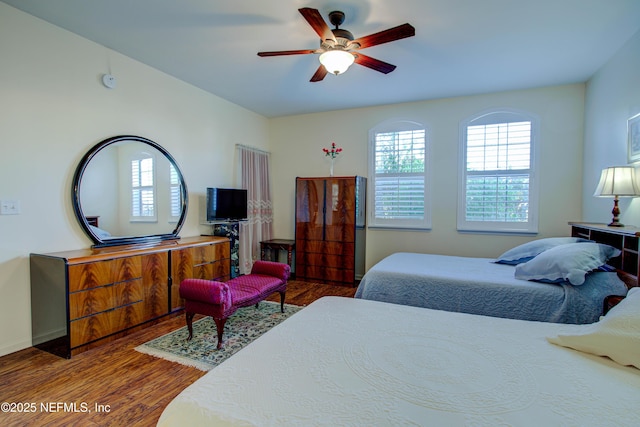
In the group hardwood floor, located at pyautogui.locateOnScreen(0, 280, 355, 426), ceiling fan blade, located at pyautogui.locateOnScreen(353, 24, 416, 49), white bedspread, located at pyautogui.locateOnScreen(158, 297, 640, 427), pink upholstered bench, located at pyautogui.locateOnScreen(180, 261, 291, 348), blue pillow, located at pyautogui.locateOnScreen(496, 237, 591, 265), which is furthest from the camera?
blue pillow, located at pyautogui.locateOnScreen(496, 237, 591, 265)

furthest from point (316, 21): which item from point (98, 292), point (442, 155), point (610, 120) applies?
point (610, 120)

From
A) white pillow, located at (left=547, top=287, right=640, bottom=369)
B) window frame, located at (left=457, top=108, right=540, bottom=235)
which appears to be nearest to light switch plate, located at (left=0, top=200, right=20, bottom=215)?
white pillow, located at (left=547, top=287, right=640, bottom=369)

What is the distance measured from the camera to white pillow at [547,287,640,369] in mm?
1235

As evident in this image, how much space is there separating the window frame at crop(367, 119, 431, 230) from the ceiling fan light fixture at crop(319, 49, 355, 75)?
243 centimetres

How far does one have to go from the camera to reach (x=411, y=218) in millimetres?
4746

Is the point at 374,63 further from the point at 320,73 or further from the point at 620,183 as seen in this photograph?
the point at 620,183

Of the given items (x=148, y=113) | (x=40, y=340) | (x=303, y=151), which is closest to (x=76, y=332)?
(x=40, y=340)

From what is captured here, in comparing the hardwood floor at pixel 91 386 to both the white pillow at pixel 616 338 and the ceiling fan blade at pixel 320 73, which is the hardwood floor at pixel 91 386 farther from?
the ceiling fan blade at pixel 320 73

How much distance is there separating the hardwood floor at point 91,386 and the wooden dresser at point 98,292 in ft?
0.51

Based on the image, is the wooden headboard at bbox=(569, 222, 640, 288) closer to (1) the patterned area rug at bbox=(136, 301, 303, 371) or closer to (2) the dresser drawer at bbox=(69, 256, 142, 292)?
(1) the patterned area rug at bbox=(136, 301, 303, 371)

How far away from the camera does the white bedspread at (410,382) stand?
37.6 inches

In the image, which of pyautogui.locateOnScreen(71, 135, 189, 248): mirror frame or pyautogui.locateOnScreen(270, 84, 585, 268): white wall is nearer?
pyautogui.locateOnScreen(71, 135, 189, 248): mirror frame

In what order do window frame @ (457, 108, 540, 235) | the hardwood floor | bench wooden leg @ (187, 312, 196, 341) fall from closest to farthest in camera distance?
1. the hardwood floor
2. bench wooden leg @ (187, 312, 196, 341)
3. window frame @ (457, 108, 540, 235)

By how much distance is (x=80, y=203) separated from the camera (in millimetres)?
2947
